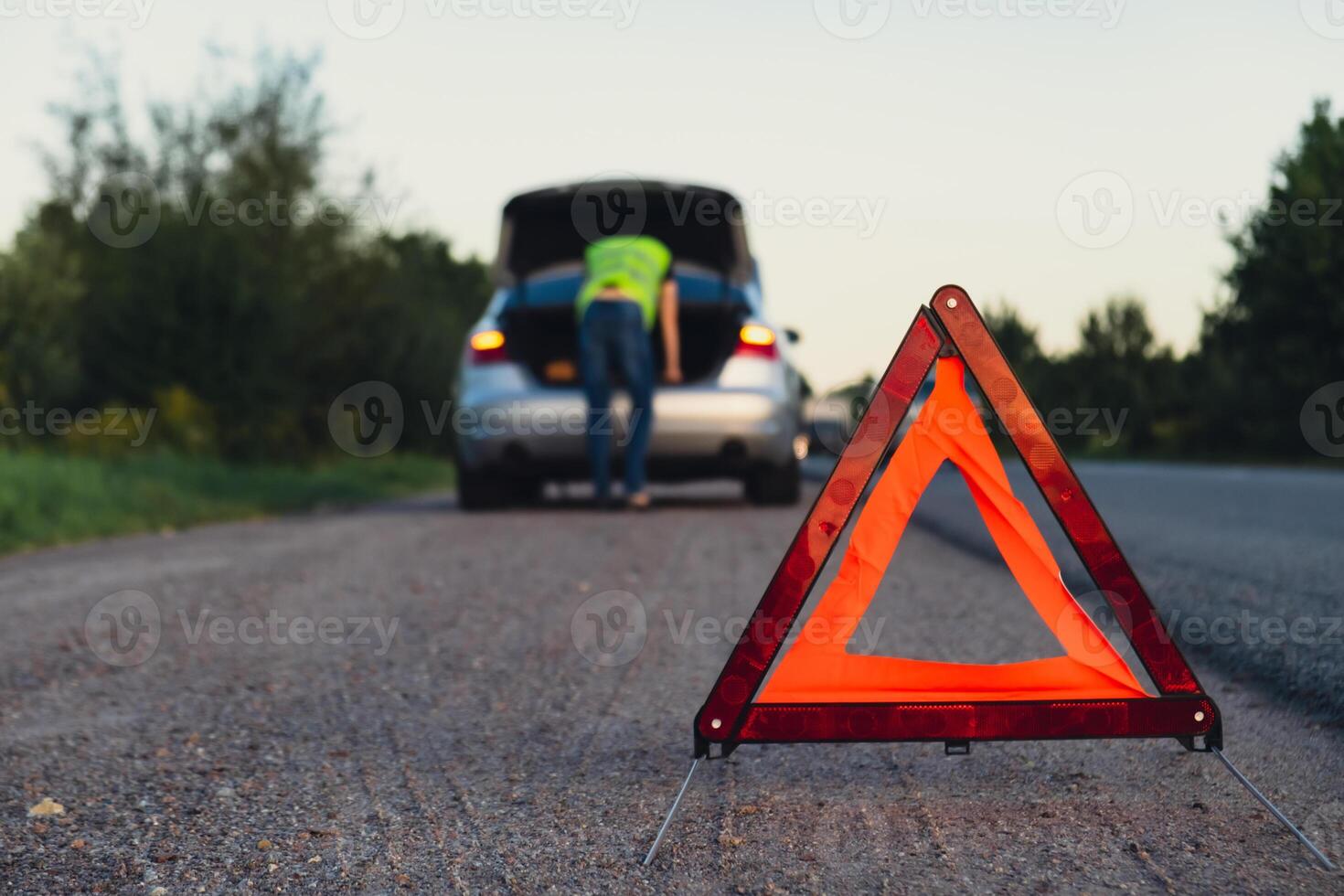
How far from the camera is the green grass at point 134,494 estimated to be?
362 inches

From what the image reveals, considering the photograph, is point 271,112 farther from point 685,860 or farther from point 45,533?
point 685,860

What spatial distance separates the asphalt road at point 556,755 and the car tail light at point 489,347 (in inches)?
126

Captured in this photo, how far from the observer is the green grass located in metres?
9.20

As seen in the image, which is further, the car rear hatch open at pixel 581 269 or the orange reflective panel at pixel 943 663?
the car rear hatch open at pixel 581 269

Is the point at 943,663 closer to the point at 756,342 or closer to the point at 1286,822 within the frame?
the point at 1286,822

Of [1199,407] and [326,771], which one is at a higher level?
[326,771]

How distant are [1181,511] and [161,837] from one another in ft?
29.6

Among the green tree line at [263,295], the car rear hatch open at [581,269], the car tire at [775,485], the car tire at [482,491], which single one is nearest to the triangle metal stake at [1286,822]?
the car rear hatch open at [581,269]

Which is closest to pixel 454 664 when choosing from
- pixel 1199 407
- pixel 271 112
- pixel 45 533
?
pixel 45 533

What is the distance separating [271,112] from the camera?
2509 cm

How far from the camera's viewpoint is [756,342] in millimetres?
10031

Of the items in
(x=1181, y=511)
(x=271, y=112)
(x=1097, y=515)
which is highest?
(x=271, y=112)

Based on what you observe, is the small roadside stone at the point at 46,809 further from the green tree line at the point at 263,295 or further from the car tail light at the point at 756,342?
the green tree line at the point at 263,295

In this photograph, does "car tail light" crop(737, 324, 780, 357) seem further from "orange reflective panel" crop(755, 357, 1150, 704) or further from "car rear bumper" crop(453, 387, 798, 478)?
"orange reflective panel" crop(755, 357, 1150, 704)
